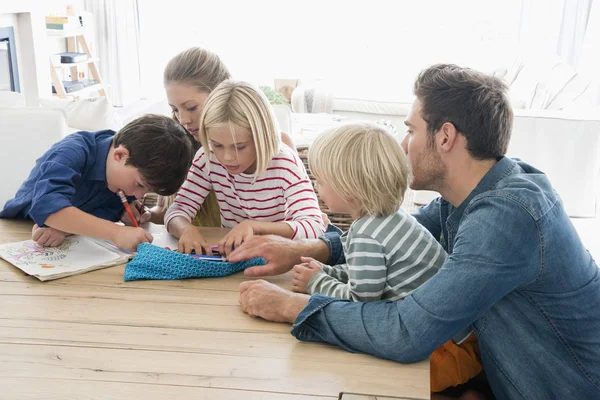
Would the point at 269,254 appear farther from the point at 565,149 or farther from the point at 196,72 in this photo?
the point at 565,149

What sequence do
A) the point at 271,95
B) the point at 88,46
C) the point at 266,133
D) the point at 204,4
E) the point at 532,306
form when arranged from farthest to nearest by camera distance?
the point at 204,4 < the point at 88,46 < the point at 271,95 < the point at 266,133 < the point at 532,306

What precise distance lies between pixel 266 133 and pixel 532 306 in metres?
0.81

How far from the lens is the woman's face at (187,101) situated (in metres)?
1.99

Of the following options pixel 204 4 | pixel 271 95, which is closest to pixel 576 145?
pixel 271 95

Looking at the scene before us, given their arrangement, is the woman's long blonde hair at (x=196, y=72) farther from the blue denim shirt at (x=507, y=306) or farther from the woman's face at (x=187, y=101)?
the blue denim shirt at (x=507, y=306)

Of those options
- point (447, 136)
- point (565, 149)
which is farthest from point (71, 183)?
point (565, 149)

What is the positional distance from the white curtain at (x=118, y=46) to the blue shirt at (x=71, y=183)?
559 cm

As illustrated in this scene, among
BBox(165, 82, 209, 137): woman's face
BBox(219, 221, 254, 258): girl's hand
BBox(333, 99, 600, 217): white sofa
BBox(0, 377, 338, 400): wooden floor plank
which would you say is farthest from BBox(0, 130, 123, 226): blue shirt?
BBox(333, 99, 600, 217): white sofa

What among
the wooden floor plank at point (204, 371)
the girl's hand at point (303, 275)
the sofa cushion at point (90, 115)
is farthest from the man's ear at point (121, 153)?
the sofa cushion at point (90, 115)

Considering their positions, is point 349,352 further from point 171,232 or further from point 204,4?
point 204,4

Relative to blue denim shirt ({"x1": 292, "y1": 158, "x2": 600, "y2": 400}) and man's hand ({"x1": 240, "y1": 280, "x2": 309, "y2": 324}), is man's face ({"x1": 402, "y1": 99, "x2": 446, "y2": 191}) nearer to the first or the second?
blue denim shirt ({"x1": 292, "y1": 158, "x2": 600, "y2": 400})

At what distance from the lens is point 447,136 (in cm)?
133

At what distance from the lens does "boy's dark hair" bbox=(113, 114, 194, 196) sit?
1.70m

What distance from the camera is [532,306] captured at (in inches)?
48.8
